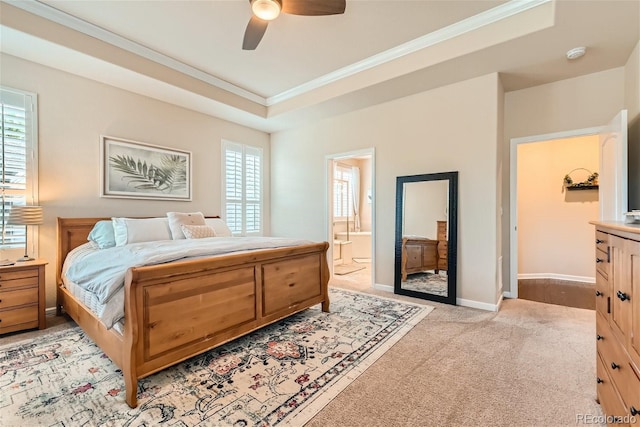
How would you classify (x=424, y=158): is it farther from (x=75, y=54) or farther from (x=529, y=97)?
(x=75, y=54)

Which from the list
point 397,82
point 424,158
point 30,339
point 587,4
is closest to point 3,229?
point 30,339

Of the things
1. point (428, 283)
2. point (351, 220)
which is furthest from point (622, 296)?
point (351, 220)

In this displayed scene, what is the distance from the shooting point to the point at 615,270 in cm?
135

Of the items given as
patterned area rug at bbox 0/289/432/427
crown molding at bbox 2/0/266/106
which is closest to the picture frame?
crown molding at bbox 2/0/266/106

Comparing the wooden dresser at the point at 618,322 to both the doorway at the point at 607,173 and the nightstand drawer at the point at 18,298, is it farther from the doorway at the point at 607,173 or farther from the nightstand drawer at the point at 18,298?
the nightstand drawer at the point at 18,298

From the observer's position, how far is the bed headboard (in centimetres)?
314

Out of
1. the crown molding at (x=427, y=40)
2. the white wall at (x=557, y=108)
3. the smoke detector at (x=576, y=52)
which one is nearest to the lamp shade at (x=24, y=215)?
the crown molding at (x=427, y=40)

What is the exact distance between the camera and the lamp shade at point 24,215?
2.70 m

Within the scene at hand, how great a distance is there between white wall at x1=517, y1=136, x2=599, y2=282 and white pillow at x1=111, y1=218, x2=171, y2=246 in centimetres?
569

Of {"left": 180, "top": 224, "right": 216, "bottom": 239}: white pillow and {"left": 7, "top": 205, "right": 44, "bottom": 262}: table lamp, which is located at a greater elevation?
{"left": 7, "top": 205, "right": 44, "bottom": 262}: table lamp

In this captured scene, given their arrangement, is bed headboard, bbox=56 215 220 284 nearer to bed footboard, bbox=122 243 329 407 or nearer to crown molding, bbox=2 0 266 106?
crown molding, bbox=2 0 266 106

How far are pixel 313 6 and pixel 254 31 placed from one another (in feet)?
1.98

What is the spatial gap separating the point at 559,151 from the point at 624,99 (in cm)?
179

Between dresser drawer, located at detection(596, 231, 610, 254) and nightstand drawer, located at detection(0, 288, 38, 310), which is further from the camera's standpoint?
nightstand drawer, located at detection(0, 288, 38, 310)
